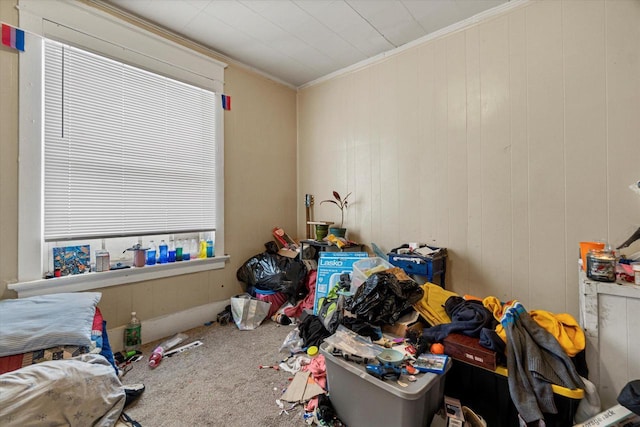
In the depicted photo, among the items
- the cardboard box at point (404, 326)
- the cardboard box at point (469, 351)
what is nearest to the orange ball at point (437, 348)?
the cardboard box at point (469, 351)

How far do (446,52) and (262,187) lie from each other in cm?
227

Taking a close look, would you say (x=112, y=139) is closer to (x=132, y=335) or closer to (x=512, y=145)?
(x=132, y=335)

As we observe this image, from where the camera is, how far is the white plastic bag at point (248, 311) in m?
2.63

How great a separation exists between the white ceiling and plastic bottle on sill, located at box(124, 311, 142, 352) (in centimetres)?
249

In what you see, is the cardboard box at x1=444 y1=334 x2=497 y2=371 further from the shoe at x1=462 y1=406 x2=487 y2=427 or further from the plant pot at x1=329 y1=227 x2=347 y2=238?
the plant pot at x1=329 y1=227 x2=347 y2=238

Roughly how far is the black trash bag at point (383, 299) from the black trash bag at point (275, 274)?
3.23 feet

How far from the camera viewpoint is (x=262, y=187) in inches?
127

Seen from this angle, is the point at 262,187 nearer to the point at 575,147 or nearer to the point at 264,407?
the point at 264,407

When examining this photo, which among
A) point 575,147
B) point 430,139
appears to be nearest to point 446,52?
point 430,139

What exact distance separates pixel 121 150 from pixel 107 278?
3.38 feet

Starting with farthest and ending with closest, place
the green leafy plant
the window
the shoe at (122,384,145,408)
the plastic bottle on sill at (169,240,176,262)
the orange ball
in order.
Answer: the green leafy plant
the plastic bottle on sill at (169,240,176,262)
the window
the shoe at (122,384,145,408)
the orange ball

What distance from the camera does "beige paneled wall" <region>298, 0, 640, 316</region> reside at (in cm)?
175

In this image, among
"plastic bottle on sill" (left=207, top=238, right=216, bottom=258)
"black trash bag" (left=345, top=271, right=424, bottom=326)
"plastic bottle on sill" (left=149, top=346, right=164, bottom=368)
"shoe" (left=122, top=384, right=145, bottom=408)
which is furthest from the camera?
"plastic bottle on sill" (left=207, top=238, right=216, bottom=258)

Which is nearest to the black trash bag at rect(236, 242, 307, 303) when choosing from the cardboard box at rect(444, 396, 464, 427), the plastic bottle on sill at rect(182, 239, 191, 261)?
the plastic bottle on sill at rect(182, 239, 191, 261)
